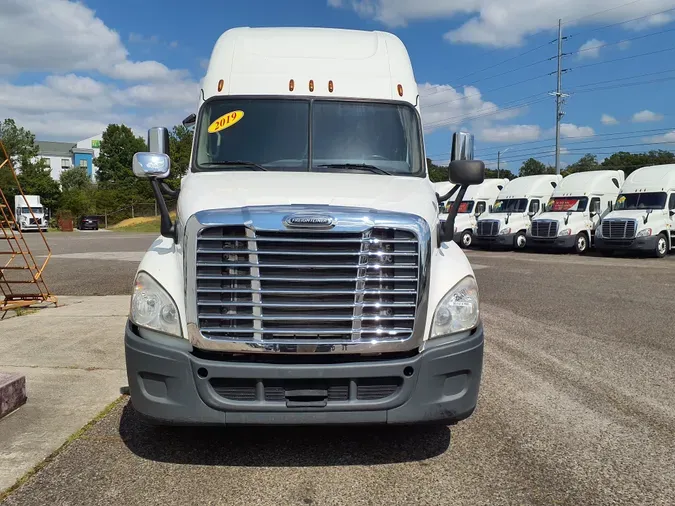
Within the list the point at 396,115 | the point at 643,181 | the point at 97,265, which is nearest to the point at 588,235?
the point at 643,181

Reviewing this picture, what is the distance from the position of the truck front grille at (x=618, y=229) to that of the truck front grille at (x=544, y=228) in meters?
1.98

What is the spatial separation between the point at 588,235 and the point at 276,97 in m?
22.1

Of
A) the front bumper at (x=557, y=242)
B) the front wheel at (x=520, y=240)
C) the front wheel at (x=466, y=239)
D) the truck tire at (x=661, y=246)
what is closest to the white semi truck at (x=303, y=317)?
the truck tire at (x=661, y=246)

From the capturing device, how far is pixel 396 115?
5.32 metres

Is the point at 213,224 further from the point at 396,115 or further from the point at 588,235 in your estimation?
the point at 588,235

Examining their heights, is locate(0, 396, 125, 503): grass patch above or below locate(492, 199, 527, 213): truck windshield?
below

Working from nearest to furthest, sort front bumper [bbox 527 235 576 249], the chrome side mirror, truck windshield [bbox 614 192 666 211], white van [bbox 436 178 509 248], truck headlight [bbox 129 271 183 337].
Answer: truck headlight [bbox 129 271 183 337] → the chrome side mirror → truck windshield [bbox 614 192 666 211] → front bumper [bbox 527 235 576 249] → white van [bbox 436 178 509 248]

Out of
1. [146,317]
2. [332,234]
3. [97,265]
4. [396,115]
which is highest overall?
[396,115]

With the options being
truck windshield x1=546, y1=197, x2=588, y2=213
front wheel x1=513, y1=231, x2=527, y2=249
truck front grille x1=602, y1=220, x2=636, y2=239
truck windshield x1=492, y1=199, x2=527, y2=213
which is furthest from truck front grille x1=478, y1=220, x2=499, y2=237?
truck front grille x1=602, y1=220, x2=636, y2=239

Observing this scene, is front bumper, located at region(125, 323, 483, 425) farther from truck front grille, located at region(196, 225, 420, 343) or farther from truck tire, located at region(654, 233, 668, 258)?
truck tire, located at region(654, 233, 668, 258)

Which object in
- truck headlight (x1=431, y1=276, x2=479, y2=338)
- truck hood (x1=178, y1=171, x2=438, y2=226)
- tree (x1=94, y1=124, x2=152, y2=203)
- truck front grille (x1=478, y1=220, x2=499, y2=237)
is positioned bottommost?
truck front grille (x1=478, y1=220, x2=499, y2=237)

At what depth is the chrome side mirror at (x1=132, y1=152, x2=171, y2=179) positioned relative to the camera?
4.50 m

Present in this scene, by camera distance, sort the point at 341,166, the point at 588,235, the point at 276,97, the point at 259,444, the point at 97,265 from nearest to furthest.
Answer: the point at 259,444, the point at 341,166, the point at 276,97, the point at 97,265, the point at 588,235

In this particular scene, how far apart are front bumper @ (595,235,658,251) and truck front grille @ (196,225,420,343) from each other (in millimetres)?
20365
